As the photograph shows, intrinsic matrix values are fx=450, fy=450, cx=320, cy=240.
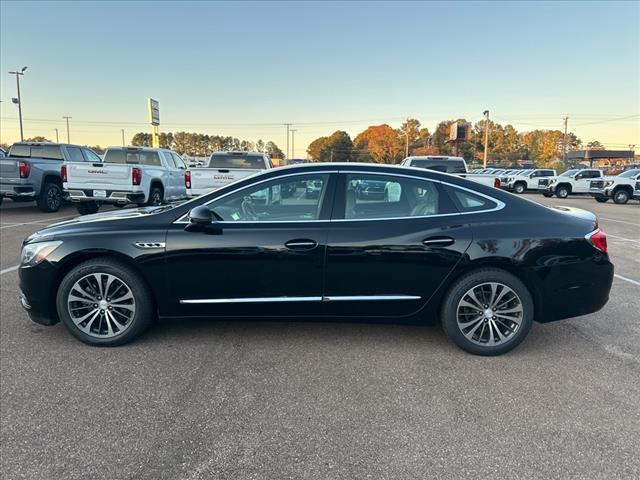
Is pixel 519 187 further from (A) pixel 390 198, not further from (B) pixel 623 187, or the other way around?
(A) pixel 390 198

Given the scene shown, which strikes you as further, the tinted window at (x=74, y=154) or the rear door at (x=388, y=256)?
the tinted window at (x=74, y=154)

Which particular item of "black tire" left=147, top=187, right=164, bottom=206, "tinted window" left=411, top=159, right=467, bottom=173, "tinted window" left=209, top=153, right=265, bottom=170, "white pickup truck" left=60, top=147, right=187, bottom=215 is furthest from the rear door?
"black tire" left=147, top=187, right=164, bottom=206

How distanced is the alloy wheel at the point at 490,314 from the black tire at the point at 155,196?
31.5ft

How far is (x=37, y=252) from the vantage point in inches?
148

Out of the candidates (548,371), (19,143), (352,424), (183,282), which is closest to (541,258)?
(548,371)

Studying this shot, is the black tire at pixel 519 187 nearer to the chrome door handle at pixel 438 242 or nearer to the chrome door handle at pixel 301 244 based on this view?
the chrome door handle at pixel 438 242

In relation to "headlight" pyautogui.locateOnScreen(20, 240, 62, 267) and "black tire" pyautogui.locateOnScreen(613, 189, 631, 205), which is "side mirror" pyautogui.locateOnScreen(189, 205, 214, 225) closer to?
"headlight" pyautogui.locateOnScreen(20, 240, 62, 267)

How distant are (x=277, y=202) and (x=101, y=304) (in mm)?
1700

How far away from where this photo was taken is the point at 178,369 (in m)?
3.44

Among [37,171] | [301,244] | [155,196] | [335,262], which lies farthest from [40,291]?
[37,171]

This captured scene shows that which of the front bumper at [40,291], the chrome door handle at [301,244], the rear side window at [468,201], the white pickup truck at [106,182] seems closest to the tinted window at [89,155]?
the white pickup truck at [106,182]

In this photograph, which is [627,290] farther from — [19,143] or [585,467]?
[19,143]

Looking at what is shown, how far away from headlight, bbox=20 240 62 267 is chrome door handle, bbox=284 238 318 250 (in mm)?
1914

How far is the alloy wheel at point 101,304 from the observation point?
374 centimetres
